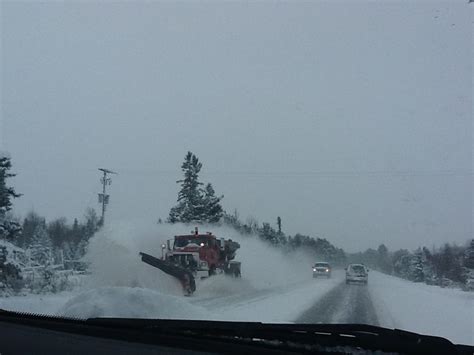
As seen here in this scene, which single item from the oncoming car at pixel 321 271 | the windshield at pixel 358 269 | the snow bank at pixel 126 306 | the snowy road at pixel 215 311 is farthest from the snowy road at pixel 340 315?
the oncoming car at pixel 321 271

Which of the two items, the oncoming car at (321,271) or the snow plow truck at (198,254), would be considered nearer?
the snow plow truck at (198,254)

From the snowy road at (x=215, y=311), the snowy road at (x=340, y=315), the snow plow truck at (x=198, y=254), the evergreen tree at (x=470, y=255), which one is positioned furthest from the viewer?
the snow plow truck at (x=198, y=254)

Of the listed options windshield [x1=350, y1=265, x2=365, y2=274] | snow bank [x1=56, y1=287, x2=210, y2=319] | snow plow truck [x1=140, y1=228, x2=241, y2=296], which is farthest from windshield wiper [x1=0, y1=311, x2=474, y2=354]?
windshield [x1=350, y1=265, x2=365, y2=274]

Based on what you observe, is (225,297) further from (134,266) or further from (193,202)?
(193,202)

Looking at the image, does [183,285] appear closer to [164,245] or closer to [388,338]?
[164,245]

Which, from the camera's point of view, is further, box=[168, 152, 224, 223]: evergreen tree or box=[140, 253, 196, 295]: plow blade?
box=[168, 152, 224, 223]: evergreen tree

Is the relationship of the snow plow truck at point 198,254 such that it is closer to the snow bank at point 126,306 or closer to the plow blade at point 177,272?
the plow blade at point 177,272

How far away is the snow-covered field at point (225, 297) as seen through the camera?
5.71 m

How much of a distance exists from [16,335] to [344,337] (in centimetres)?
210

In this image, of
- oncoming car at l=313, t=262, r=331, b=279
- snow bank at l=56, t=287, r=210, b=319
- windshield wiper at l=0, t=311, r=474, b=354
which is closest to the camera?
windshield wiper at l=0, t=311, r=474, b=354

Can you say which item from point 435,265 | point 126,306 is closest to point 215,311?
point 126,306

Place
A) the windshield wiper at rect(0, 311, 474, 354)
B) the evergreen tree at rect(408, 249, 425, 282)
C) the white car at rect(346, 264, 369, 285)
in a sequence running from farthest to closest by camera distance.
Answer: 1. the evergreen tree at rect(408, 249, 425, 282)
2. the white car at rect(346, 264, 369, 285)
3. the windshield wiper at rect(0, 311, 474, 354)

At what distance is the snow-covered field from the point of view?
5.71 meters

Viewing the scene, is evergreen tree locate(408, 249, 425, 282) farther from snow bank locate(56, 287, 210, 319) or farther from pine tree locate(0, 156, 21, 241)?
snow bank locate(56, 287, 210, 319)
